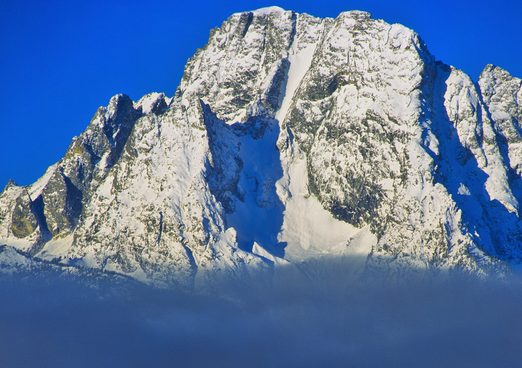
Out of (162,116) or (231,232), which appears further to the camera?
(162,116)

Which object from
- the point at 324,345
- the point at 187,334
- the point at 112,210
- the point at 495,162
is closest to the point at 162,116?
the point at 112,210

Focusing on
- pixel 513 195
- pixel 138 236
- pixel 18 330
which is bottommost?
pixel 18 330

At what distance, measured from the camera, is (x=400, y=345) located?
17275 cm

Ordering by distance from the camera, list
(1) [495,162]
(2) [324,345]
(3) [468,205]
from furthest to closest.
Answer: (1) [495,162] < (3) [468,205] < (2) [324,345]

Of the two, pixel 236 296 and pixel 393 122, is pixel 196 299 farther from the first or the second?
pixel 393 122

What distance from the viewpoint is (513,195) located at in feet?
646

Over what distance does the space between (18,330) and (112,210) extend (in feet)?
134

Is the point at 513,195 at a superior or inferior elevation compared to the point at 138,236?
superior

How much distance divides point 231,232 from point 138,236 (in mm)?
23452

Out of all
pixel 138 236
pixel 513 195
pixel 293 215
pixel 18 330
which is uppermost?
pixel 513 195

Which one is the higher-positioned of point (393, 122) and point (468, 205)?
point (393, 122)

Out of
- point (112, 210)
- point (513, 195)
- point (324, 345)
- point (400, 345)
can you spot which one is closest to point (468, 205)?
point (513, 195)

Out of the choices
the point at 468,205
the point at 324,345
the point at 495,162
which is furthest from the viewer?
the point at 495,162

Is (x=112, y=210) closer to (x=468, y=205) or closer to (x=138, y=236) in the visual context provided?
(x=138, y=236)
